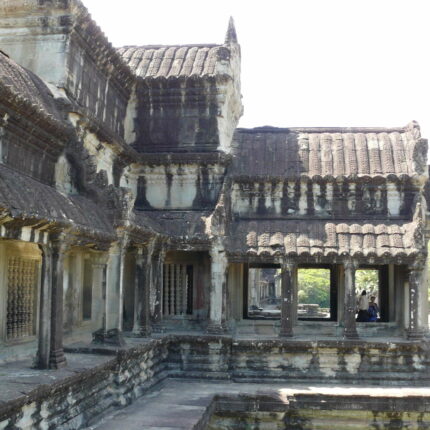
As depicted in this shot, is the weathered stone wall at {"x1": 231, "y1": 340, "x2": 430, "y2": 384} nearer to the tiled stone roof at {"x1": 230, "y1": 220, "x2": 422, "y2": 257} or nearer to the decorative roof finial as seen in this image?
the tiled stone roof at {"x1": 230, "y1": 220, "x2": 422, "y2": 257}

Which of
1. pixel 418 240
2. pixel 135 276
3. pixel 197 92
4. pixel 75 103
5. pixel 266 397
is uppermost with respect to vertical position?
pixel 197 92

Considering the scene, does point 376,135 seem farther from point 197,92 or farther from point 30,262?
point 30,262

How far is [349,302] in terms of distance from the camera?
16.0m

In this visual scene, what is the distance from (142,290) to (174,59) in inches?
285

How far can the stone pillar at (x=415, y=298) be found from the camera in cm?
1591

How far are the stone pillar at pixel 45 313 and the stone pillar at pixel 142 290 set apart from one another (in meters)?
5.03

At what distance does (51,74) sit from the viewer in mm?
12969

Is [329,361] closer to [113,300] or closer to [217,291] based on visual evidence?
[217,291]

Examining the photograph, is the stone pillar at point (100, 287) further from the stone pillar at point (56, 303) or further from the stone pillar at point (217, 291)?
the stone pillar at point (217, 291)

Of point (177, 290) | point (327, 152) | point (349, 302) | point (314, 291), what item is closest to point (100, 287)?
point (177, 290)

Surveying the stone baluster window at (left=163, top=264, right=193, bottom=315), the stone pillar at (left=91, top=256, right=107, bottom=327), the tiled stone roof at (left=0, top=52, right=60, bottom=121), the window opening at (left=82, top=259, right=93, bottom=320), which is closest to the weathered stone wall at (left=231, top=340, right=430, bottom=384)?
the stone baluster window at (left=163, top=264, right=193, bottom=315)

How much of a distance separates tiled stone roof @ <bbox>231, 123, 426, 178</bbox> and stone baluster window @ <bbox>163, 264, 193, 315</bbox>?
3112mm

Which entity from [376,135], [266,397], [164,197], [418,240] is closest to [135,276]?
[164,197]

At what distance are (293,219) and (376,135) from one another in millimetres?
3772
